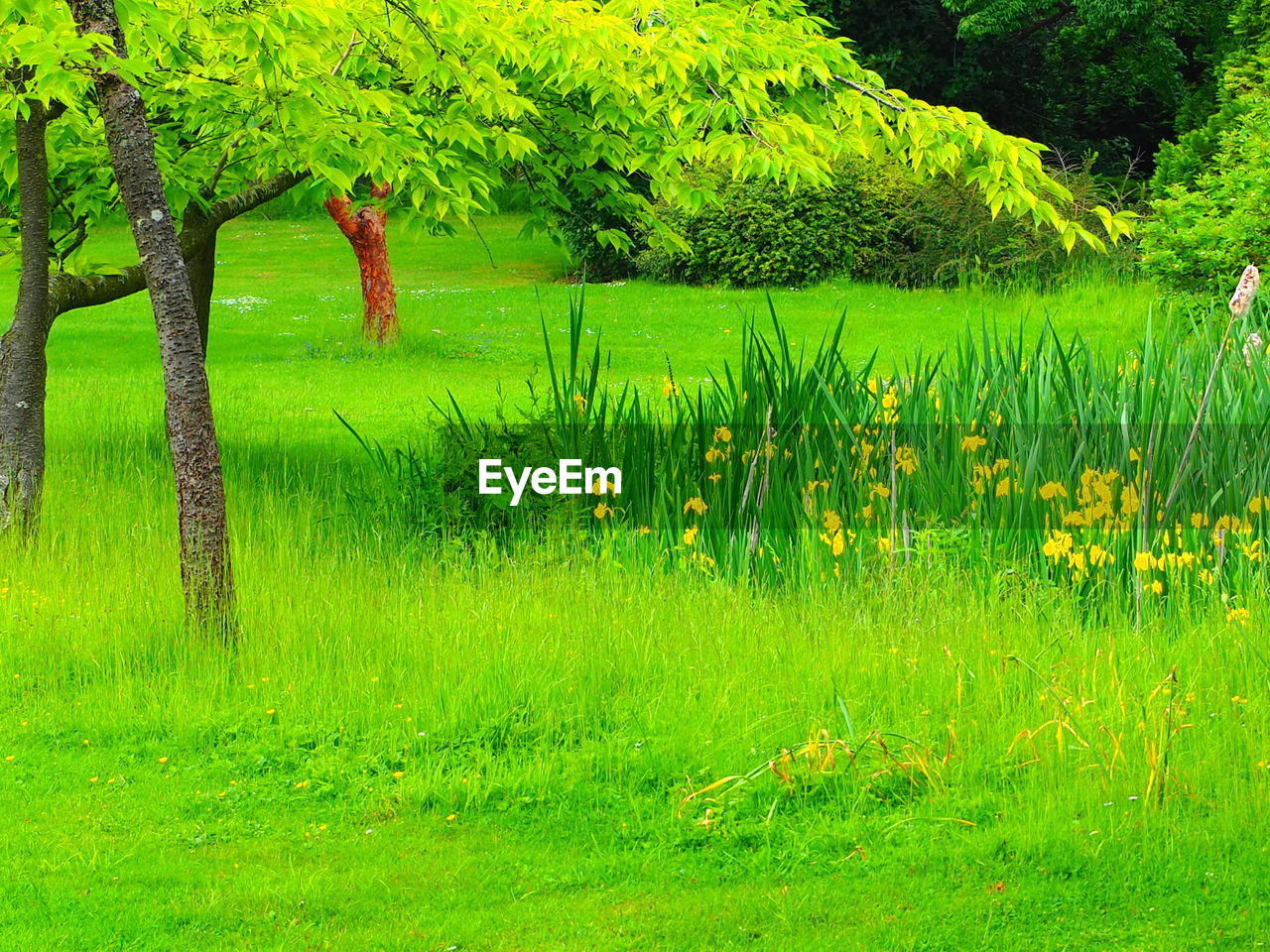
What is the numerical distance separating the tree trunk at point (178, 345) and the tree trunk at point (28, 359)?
2.32m

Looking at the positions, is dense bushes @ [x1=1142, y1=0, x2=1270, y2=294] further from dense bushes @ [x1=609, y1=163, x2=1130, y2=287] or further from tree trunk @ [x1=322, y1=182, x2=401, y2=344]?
tree trunk @ [x1=322, y1=182, x2=401, y2=344]

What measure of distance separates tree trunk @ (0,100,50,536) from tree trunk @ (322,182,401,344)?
30.3 ft

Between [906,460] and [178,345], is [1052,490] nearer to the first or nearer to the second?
[906,460]

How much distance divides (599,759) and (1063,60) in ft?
96.3

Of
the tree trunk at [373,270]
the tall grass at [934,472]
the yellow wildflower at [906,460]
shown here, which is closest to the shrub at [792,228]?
the tree trunk at [373,270]

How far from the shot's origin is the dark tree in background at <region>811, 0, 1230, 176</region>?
25.8 m

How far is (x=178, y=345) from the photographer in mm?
5371

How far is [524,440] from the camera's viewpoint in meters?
7.35

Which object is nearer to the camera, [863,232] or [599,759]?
[599,759]

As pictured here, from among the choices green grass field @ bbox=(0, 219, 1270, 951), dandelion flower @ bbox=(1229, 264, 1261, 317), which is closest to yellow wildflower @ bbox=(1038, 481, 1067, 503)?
green grass field @ bbox=(0, 219, 1270, 951)

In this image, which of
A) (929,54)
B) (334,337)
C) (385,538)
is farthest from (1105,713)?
(929,54)

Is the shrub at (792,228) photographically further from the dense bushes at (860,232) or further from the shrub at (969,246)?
the shrub at (969,246)

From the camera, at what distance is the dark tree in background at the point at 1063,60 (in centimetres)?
2583

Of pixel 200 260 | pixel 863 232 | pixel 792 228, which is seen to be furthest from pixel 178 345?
pixel 863 232
